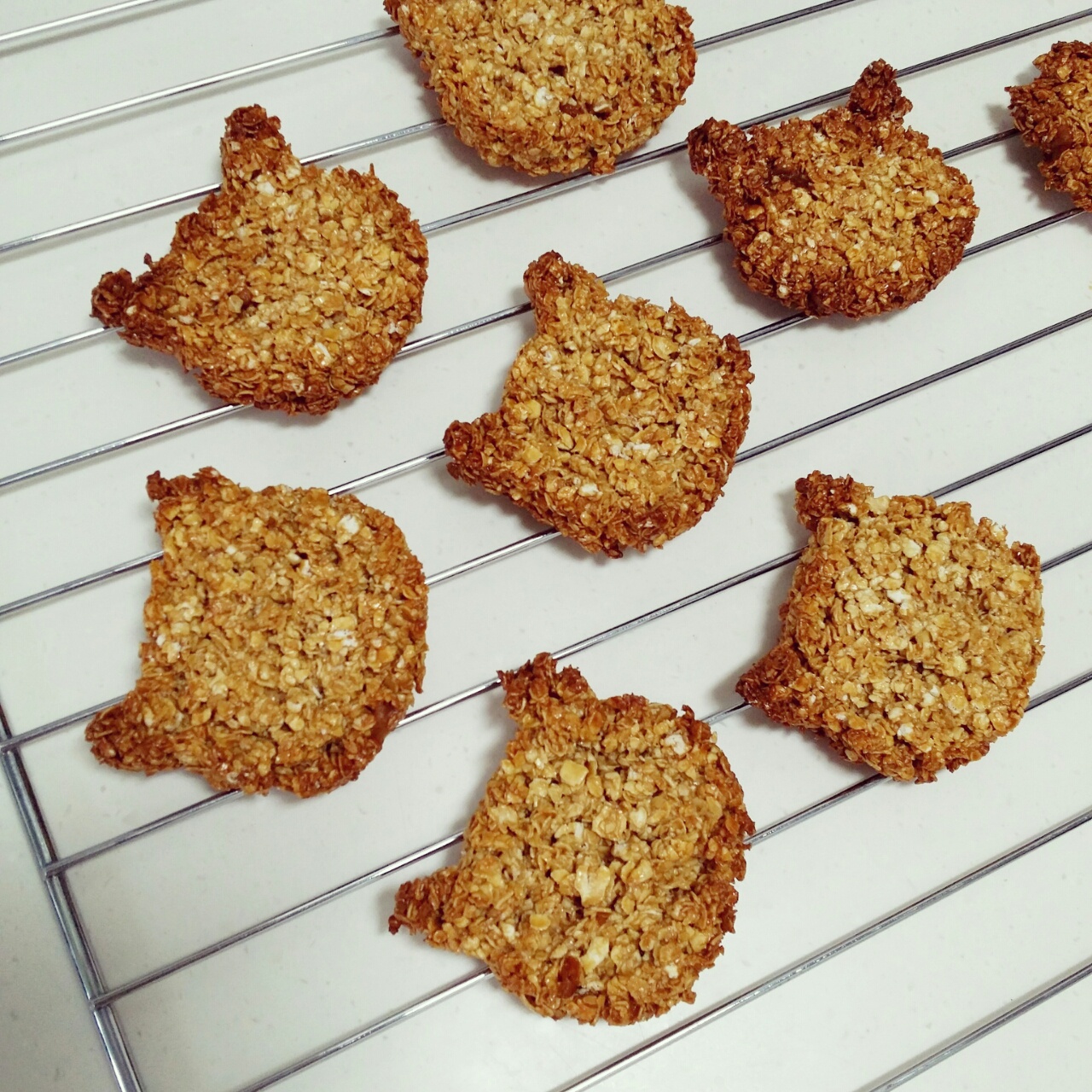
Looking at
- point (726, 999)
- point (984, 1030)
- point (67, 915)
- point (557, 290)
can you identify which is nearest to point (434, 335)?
point (557, 290)

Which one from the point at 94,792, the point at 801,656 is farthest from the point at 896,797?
the point at 94,792

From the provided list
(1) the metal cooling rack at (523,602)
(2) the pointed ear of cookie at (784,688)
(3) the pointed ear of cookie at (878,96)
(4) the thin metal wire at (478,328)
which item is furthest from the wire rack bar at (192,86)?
(2) the pointed ear of cookie at (784,688)

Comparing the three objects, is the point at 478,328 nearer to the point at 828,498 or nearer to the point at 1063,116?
the point at 828,498

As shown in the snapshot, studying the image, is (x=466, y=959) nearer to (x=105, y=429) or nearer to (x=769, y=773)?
(x=769, y=773)

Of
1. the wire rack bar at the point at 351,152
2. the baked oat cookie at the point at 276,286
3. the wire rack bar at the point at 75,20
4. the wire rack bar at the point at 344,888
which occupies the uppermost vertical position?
the wire rack bar at the point at 75,20

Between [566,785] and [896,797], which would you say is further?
[896,797]

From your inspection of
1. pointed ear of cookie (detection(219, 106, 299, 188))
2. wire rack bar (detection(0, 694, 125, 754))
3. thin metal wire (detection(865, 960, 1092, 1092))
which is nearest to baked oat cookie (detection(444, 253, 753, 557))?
pointed ear of cookie (detection(219, 106, 299, 188))

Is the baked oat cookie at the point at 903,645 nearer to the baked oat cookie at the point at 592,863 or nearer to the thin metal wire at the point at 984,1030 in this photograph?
the baked oat cookie at the point at 592,863
